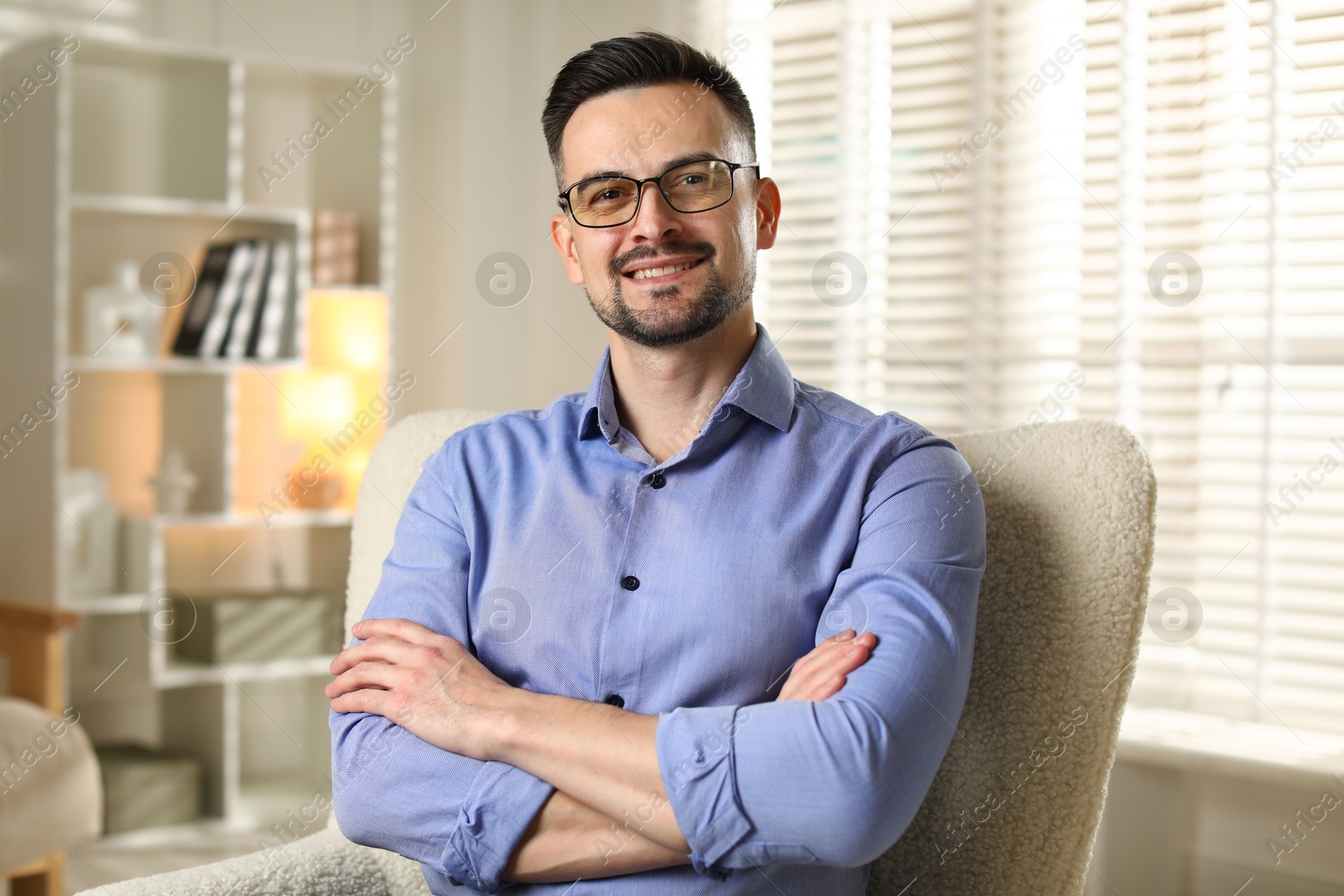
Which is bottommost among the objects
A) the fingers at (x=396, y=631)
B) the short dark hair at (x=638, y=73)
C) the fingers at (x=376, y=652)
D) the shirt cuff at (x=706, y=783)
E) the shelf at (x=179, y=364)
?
the shirt cuff at (x=706, y=783)

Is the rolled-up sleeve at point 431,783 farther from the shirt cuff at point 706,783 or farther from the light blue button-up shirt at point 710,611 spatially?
the shirt cuff at point 706,783

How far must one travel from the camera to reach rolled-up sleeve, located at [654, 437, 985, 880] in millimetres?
1002

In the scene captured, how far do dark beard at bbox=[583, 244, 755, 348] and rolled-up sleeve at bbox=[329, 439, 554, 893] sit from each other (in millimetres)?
329

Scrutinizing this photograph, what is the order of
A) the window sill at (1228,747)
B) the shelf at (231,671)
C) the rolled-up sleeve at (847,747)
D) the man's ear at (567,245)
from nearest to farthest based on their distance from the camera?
the rolled-up sleeve at (847,747) < the man's ear at (567,245) < the window sill at (1228,747) < the shelf at (231,671)

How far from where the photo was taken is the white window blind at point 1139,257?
2182 mm

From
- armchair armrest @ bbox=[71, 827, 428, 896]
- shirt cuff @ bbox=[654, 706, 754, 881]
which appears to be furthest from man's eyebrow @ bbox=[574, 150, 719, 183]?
armchair armrest @ bbox=[71, 827, 428, 896]

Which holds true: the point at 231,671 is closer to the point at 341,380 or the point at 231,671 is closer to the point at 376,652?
the point at 341,380

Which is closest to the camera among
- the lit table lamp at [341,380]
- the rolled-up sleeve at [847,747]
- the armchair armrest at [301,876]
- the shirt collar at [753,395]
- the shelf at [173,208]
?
the rolled-up sleeve at [847,747]

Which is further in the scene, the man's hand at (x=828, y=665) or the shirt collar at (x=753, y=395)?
the shirt collar at (x=753, y=395)

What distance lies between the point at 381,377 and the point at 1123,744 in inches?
88.5

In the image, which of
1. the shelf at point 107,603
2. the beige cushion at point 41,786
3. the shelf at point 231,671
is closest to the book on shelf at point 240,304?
the shelf at point 107,603

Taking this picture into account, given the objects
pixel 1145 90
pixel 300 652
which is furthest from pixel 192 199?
pixel 1145 90

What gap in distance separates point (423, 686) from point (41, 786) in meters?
1.52

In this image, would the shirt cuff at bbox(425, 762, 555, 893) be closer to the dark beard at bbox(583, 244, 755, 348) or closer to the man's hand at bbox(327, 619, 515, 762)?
the man's hand at bbox(327, 619, 515, 762)
